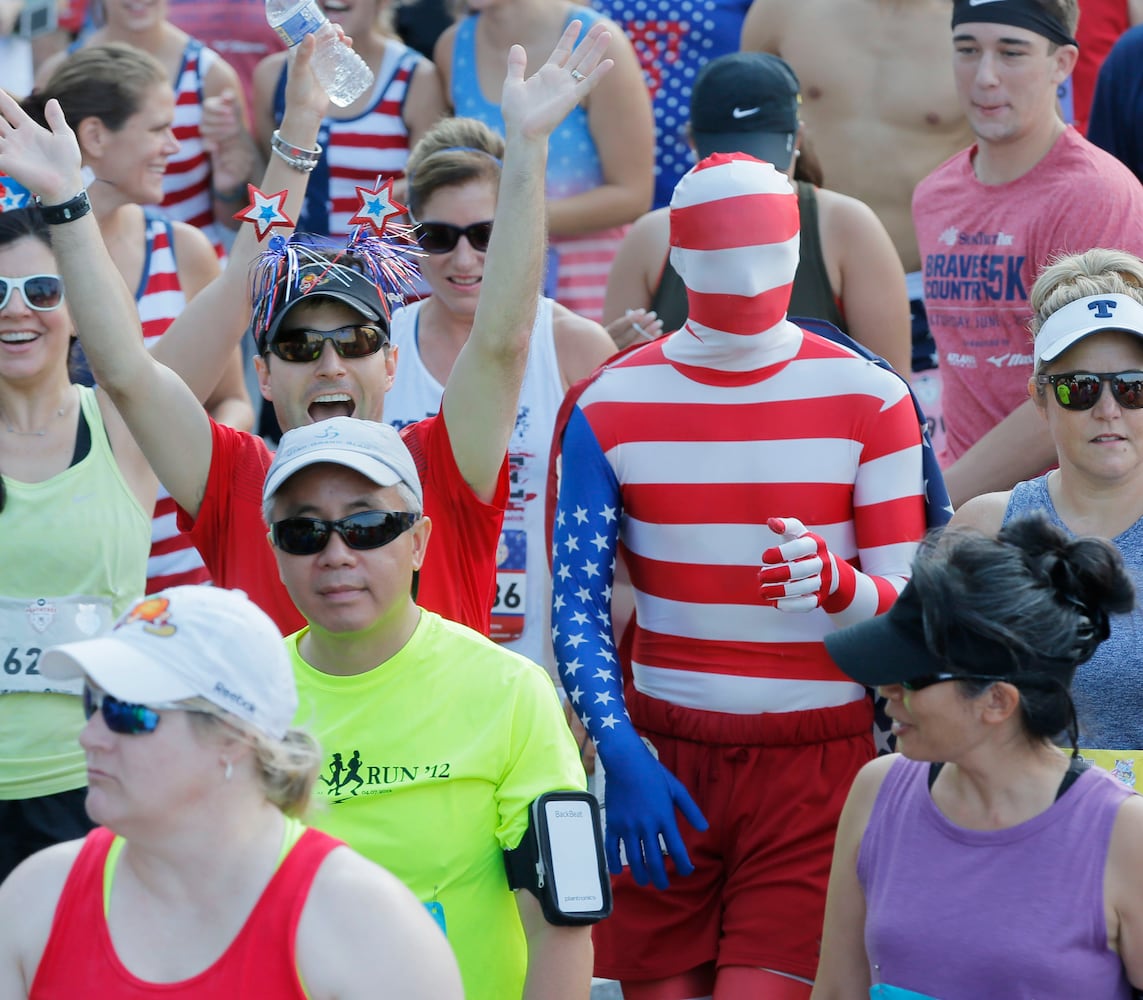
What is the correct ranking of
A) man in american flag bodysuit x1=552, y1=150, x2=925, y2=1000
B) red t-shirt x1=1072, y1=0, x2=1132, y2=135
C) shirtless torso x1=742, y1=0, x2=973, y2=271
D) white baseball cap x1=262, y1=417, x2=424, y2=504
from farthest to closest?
red t-shirt x1=1072, y1=0, x2=1132, y2=135
shirtless torso x1=742, y1=0, x2=973, y2=271
man in american flag bodysuit x1=552, y1=150, x2=925, y2=1000
white baseball cap x1=262, y1=417, x2=424, y2=504

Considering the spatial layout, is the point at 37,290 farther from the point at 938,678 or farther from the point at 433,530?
the point at 938,678

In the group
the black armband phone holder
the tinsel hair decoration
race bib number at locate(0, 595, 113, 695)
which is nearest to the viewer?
the black armband phone holder

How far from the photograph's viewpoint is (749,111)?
417cm

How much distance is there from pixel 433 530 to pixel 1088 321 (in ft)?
4.19

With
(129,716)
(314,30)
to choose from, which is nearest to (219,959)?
(129,716)

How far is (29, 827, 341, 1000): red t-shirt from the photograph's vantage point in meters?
2.20

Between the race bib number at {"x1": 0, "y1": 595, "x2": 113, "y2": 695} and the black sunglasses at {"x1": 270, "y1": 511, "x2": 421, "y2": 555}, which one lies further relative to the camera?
the race bib number at {"x1": 0, "y1": 595, "x2": 113, "y2": 695}

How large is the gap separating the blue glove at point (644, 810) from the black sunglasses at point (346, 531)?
0.66 metres

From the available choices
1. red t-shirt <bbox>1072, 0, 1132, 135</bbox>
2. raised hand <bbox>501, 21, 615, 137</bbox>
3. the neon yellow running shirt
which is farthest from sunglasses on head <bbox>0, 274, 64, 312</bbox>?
red t-shirt <bbox>1072, 0, 1132, 135</bbox>

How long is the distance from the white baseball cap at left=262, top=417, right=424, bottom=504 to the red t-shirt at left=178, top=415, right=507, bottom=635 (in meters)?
0.35

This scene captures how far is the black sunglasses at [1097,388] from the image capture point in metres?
3.21

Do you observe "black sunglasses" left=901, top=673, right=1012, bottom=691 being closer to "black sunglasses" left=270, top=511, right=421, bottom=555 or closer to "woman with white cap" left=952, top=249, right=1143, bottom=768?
"woman with white cap" left=952, top=249, right=1143, bottom=768

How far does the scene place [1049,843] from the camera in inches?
99.0

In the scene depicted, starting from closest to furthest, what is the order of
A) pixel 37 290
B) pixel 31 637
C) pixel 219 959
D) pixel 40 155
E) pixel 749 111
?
pixel 219 959
pixel 40 155
pixel 31 637
pixel 37 290
pixel 749 111
